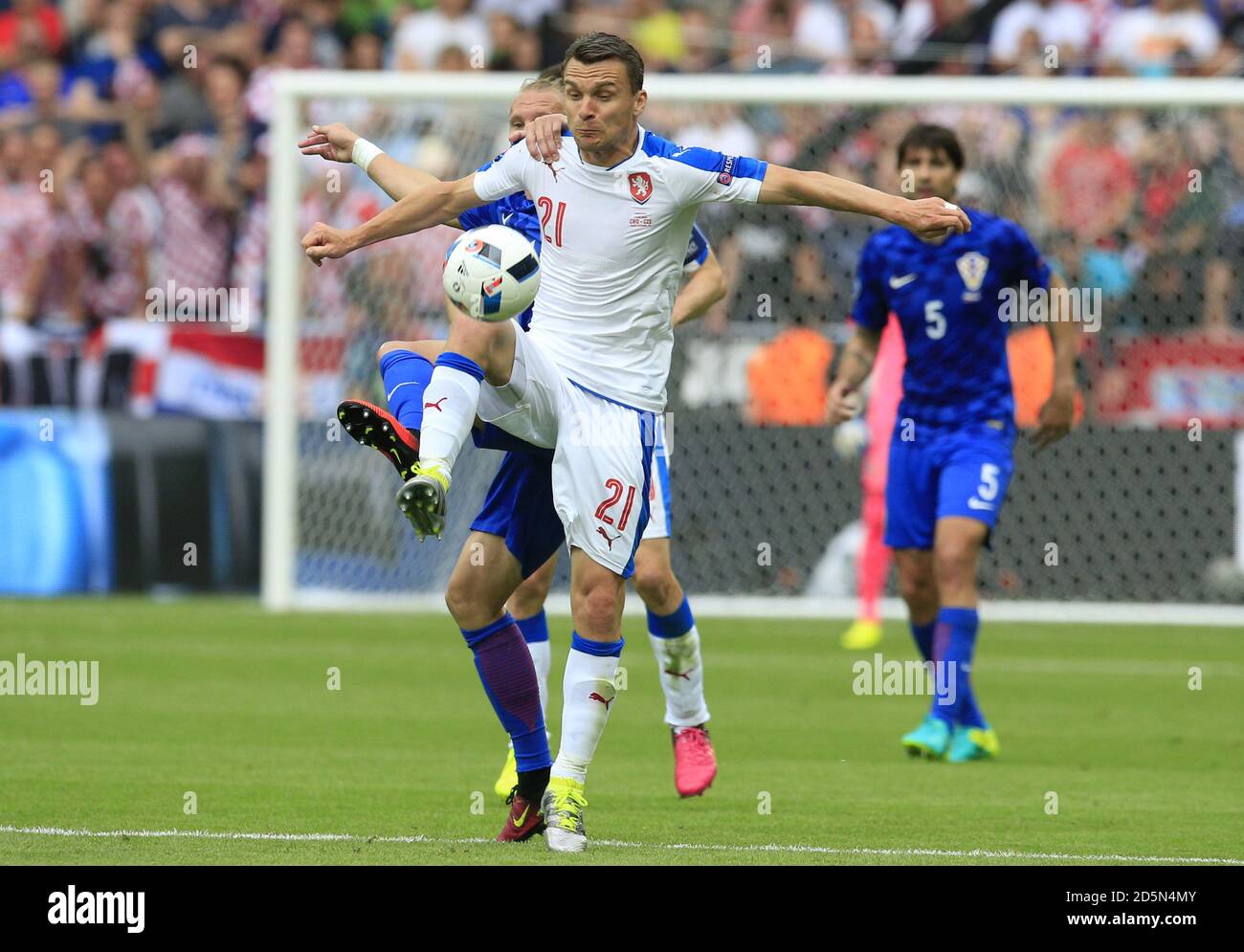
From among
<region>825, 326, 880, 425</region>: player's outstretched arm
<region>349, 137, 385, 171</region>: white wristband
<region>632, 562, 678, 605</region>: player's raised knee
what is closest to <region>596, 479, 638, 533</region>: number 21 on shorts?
<region>349, 137, 385, 171</region>: white wristband

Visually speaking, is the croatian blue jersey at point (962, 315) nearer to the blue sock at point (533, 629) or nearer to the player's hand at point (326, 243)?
the blue sock at point (533, 629)

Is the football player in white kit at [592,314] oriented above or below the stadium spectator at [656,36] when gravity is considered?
below

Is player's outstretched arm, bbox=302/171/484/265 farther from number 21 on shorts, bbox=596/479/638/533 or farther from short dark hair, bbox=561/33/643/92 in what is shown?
number 21 on shorts, bbox=596/479/638/533

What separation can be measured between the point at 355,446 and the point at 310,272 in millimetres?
1614

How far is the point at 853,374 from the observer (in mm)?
9789

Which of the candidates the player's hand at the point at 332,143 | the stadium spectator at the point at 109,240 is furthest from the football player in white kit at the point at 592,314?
the stadium spectator at the point at 109,240

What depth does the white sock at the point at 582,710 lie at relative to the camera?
6480mm

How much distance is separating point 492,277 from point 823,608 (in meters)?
9.89

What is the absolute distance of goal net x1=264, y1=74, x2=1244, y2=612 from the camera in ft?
49.1

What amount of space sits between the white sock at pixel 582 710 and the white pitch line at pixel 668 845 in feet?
0.91

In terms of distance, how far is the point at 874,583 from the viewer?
14.0 meters

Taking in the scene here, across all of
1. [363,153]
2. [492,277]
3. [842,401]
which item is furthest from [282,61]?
[492,277]

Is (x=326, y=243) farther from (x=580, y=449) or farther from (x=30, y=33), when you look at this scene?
(x=30, y=33)

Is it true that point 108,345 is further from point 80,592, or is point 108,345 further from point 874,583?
point 874,583
